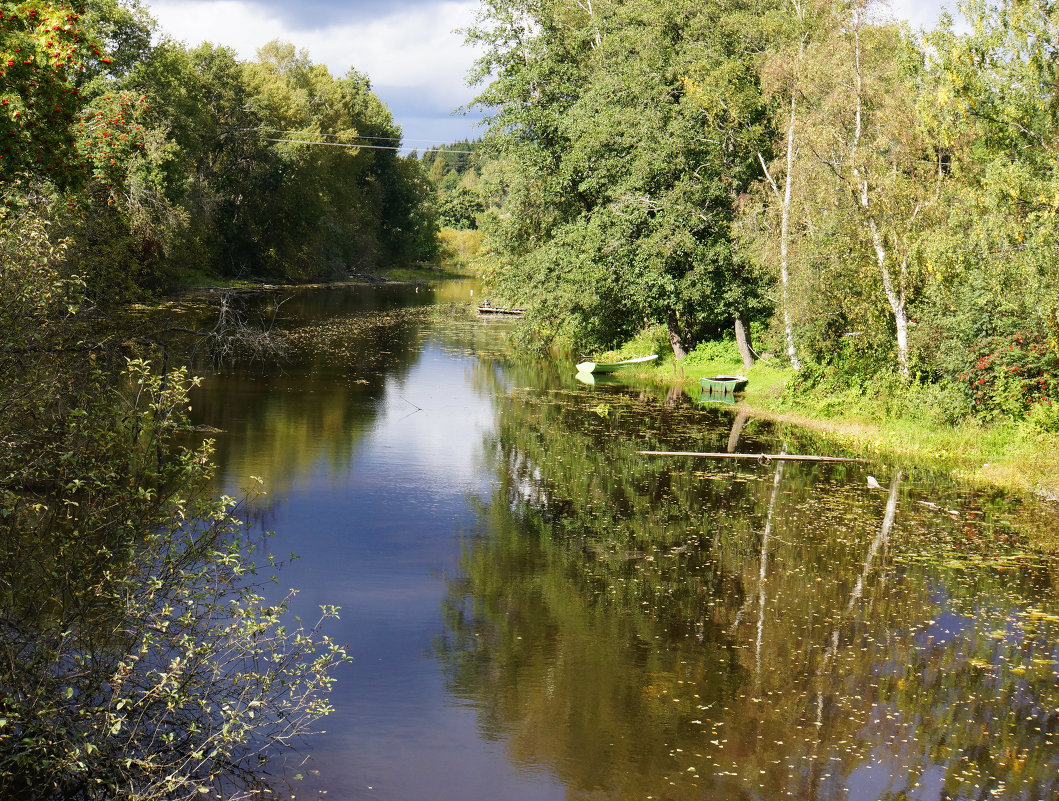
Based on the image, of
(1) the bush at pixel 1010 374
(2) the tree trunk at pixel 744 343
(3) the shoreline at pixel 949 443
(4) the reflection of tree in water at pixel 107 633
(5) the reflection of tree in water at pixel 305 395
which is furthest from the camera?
(2) the tree trunk at pixel 744 343

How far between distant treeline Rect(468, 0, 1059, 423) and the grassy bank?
0.59 m

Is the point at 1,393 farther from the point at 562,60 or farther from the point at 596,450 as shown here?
the point at 562,60

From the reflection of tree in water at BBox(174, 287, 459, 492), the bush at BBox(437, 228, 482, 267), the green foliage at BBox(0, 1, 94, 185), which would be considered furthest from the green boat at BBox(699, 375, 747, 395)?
the bush at BBox(437, 228, 482, 267)

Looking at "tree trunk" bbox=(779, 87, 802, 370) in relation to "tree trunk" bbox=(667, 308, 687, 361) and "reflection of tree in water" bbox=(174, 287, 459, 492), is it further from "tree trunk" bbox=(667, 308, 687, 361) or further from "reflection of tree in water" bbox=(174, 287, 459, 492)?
"reflection of tree in water" bbox=(174, 287, 459, 492)

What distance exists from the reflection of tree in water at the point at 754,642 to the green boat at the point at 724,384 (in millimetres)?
10669

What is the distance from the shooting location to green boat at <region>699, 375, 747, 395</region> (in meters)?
29.6

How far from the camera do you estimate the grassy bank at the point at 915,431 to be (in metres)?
19.2

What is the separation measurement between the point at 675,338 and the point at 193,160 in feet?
132

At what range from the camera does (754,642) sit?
11477 millimetres

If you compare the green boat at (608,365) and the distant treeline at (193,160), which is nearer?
the distant treeline at (193,160)

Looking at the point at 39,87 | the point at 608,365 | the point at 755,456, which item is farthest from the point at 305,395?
the point at 39,87

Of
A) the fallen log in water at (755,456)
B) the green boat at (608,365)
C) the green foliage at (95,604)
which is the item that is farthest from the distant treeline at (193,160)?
the green boat at (608,365)

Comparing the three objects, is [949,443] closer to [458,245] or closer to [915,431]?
[915,431]

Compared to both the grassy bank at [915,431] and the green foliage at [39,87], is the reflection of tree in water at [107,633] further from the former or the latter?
the grassy bank at [915,431]
